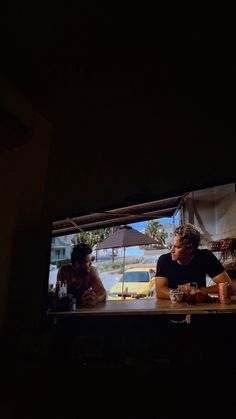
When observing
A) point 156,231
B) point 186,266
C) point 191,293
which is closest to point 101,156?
point 156,231

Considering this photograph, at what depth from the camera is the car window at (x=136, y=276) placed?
5.62 ft

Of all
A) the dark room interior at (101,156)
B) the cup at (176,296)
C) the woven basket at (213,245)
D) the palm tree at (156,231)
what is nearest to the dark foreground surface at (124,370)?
the dark room interior at (101,156)

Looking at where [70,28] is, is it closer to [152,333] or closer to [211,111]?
[211,111]

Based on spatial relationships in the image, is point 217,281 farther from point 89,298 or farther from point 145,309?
point 89,298

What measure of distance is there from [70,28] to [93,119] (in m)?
0.77

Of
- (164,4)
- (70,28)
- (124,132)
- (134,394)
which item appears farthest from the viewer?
(124,132)

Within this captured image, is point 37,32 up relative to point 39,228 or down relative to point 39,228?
up

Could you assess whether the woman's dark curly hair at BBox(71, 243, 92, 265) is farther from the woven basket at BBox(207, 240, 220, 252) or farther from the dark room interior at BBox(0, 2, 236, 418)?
the woven basket at BBox(207, 240, 220, 252)

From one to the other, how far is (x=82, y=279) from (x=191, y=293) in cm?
70

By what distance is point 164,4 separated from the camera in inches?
66.5

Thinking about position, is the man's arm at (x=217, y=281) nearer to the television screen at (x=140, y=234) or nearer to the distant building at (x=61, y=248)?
the television screen at (x=140, y=234)

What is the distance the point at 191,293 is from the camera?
5.10 feet

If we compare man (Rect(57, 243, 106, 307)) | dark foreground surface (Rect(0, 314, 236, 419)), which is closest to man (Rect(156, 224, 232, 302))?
dark foreground surface (Rect(0, 314, 236, 419))

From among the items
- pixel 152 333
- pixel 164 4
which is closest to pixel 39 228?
pixel 152 333
